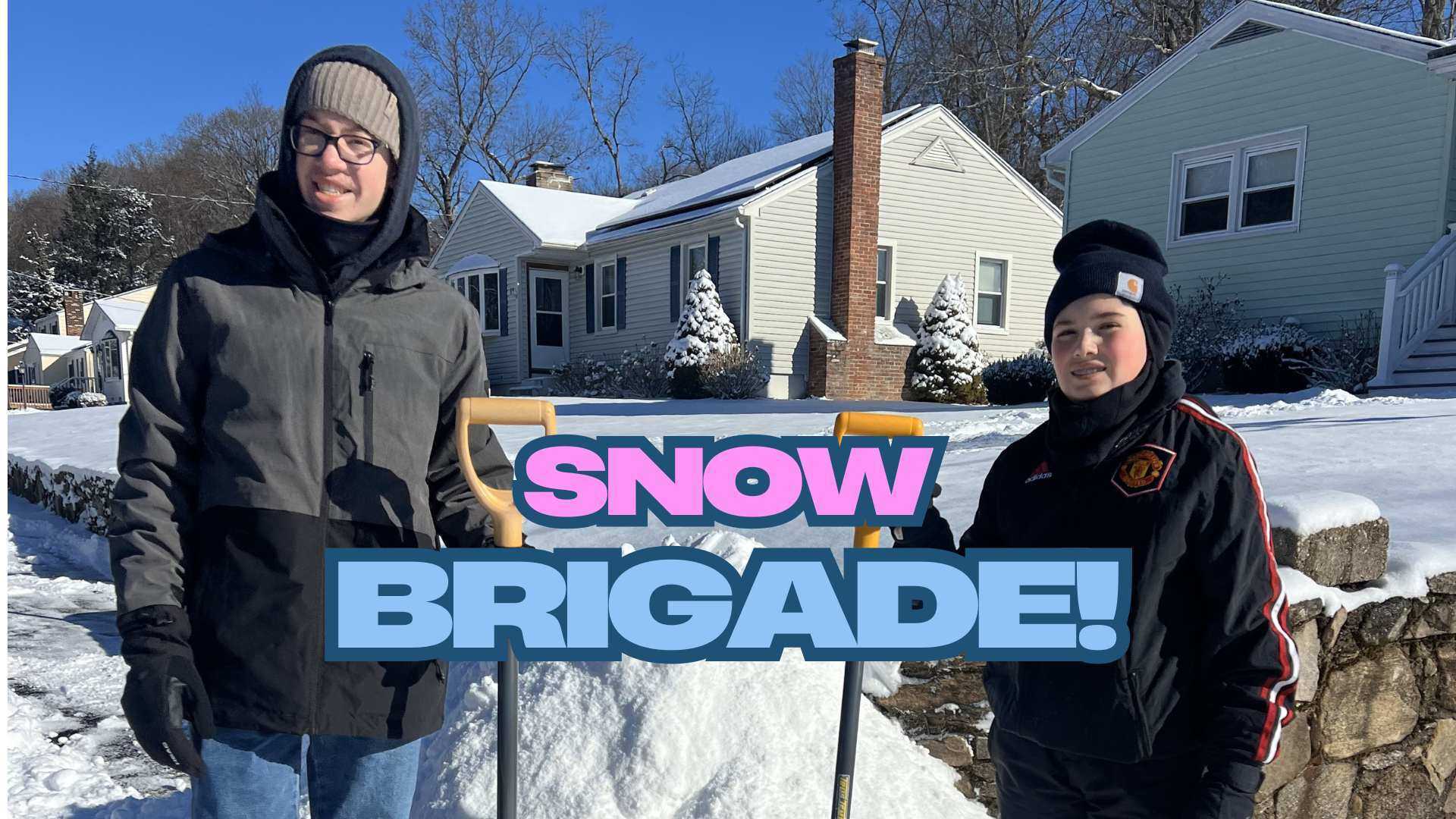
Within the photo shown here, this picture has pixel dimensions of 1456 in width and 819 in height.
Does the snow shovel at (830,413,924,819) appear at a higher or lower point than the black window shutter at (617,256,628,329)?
Answer: lower

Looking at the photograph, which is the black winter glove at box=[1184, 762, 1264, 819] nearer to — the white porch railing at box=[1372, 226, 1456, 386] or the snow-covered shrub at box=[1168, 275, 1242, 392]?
the white porch railing at box=[1372, 226, 1456, 386]

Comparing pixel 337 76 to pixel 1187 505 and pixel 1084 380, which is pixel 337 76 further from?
pixel 1187 505

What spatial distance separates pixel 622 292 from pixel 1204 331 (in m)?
11.4

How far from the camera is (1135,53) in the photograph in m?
29.2

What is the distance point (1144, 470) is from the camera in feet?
5.89

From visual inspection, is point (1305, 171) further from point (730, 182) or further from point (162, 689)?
point (162, 689)

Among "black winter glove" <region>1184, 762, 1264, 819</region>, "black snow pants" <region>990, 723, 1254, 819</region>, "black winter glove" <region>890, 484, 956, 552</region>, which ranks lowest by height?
"black snow pants" <region>990, 723, 1254, 819</region>

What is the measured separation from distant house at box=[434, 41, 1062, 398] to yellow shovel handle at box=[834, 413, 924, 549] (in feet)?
48.9

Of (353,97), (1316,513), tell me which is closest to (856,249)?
(1316,513)

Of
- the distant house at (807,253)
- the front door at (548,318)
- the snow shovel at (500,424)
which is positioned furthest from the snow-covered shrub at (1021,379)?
the snow shovel at (500,424)

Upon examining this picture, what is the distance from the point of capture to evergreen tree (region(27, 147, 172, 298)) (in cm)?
4828

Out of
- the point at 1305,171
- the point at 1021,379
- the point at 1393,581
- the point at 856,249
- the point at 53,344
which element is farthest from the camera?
the point at 53,344

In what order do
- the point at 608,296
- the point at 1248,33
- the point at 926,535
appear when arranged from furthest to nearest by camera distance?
the point at 608,296, the point at 1248,33, the point at 926,535

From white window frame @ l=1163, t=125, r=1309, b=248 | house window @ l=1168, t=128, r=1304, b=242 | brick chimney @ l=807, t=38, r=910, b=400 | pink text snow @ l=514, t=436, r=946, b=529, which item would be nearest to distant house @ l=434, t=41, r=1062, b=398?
brick chimney @ l=807, t=38, r=910, b=400
